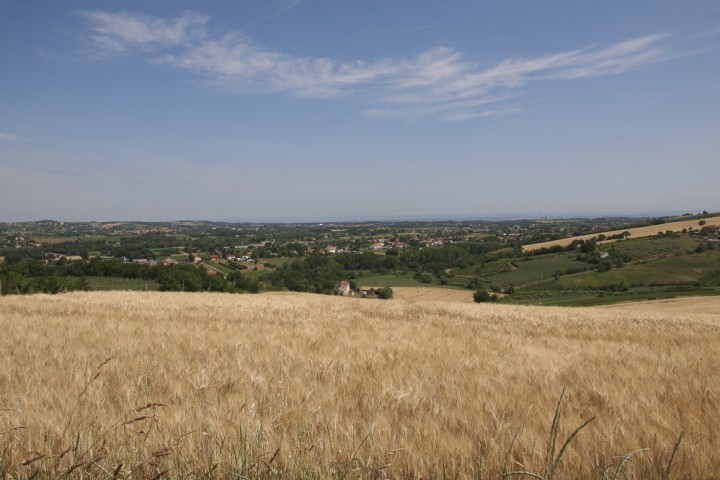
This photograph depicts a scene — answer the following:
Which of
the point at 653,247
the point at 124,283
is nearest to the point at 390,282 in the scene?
the point at 124,283

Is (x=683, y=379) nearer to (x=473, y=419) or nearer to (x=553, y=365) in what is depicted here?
(x=553, y=365)

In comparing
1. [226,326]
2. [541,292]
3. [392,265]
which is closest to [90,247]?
[392,265]

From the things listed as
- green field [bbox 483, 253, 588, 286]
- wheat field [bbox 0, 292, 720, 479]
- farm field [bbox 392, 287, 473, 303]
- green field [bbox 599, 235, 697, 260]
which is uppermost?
wheat field [bbox 0, 292, 720, 479]

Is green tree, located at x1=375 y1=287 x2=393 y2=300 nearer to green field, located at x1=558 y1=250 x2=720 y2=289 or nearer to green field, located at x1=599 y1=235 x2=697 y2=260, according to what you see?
green field, located at x1=558 y1=250 x2=720 y2=289

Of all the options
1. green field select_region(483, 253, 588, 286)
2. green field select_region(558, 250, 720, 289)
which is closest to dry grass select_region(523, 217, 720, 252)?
green field select_region(483, 253, 588, 286)

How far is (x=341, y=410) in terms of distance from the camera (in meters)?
2.97

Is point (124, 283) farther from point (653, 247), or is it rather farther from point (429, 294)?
point (653, 247)

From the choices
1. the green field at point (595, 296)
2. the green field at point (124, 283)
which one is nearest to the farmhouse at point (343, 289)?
the green field at point (595, 296)

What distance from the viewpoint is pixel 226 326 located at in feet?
24.9

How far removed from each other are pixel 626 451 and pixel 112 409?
3.33 metres

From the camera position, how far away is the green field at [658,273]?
67938mm

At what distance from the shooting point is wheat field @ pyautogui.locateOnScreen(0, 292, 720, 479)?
2.05 metres

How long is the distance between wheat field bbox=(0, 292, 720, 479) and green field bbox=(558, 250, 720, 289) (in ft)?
247

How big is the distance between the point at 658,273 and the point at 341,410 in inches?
3389
